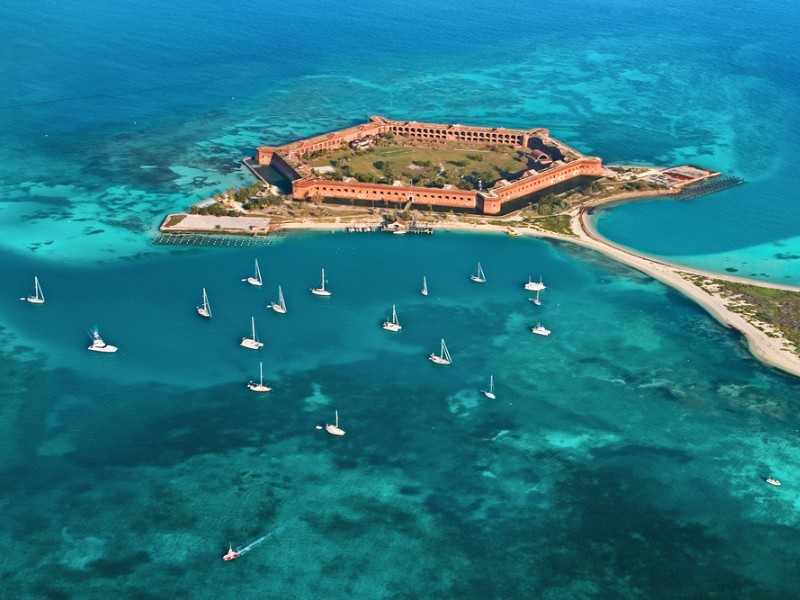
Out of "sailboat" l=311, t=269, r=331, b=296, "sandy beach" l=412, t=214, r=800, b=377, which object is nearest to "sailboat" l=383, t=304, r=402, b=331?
"sailboat" l=311, t=269, r=331, b=296

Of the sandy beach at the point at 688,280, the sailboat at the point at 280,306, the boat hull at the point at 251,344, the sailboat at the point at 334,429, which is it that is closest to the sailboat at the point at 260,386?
the boat hull at the point at 251,344

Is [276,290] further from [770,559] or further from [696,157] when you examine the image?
[696,157]

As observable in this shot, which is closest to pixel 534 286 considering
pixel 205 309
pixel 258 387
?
pixel 258 387

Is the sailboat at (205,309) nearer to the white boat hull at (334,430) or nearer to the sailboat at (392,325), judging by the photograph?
the sailboat at (392,325)

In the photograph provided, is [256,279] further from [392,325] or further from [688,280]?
[688,280]

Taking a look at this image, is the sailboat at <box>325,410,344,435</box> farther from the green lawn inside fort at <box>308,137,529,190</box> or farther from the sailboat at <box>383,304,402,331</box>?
the green lawn inside fort at <box>308,137,529,190</box>

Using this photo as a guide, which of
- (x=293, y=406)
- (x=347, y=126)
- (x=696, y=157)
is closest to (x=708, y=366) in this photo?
(x=293, y=406)
